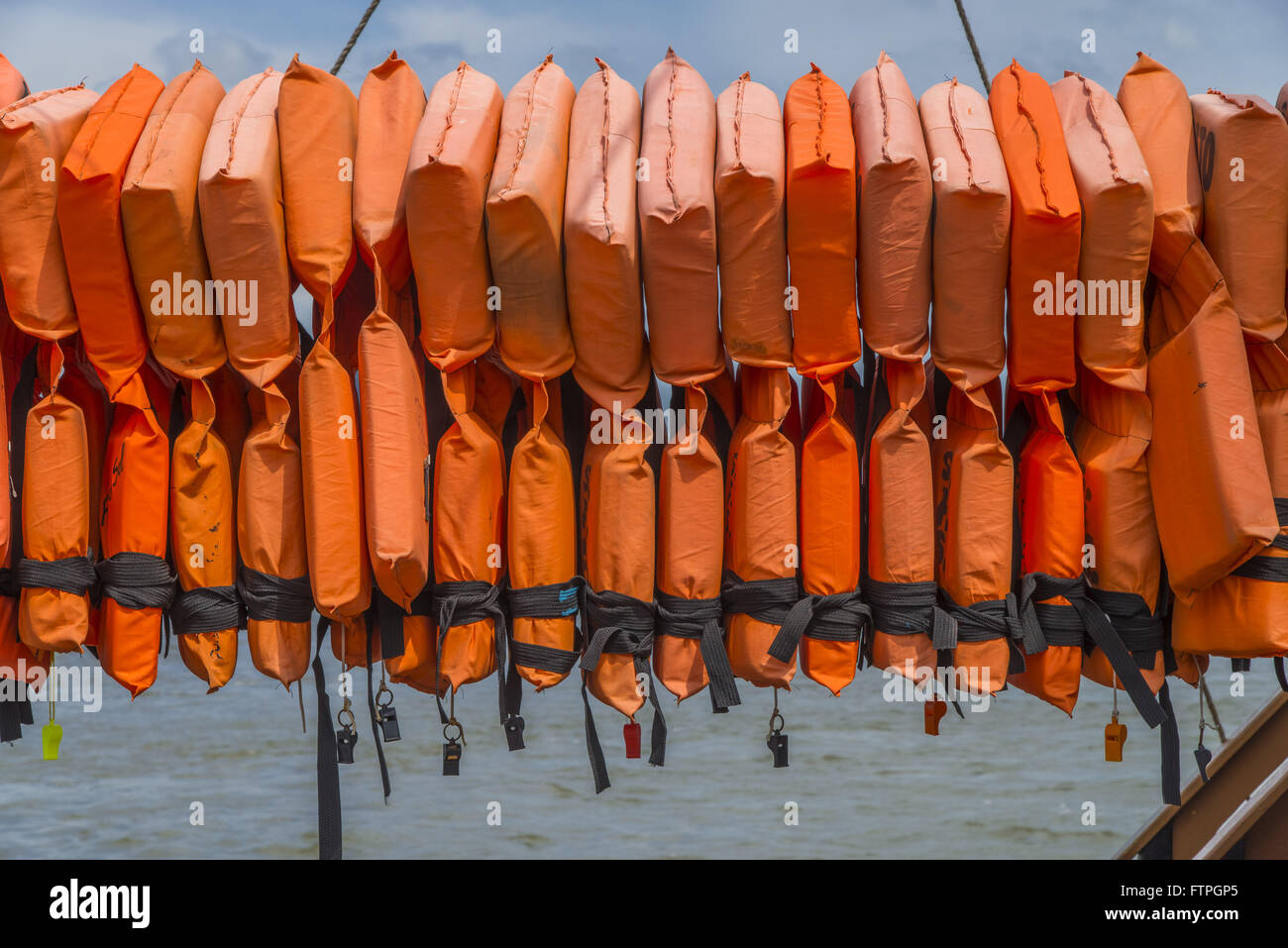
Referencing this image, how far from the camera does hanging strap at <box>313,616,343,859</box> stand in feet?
9.05

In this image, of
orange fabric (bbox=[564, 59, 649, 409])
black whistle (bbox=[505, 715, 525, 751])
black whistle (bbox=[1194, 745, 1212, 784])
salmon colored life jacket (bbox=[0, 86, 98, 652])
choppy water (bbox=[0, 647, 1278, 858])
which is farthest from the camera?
choppy water (bbox=[0, 647, 1278, 858])

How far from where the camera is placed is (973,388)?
2625 mm

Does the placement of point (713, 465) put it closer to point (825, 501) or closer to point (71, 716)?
point (825, 501)

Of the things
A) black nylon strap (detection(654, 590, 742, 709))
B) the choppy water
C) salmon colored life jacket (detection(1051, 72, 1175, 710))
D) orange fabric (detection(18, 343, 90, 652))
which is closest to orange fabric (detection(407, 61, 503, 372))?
black nylon strap (detection(654, 590, 742, 709))

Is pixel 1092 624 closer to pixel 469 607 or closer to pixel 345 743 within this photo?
pixel 469 607

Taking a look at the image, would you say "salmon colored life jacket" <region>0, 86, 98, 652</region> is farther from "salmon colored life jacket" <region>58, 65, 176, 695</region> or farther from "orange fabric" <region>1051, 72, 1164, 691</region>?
"orange fabric" <region>1051, 72, 1164, 691</region>

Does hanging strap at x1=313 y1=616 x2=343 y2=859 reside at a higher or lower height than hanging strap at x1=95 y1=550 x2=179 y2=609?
lower

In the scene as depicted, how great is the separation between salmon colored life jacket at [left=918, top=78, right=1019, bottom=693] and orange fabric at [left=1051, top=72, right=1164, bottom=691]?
18 cm

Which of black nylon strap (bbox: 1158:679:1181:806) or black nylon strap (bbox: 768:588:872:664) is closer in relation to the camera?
black nylon strap (bbox: 768:588:872:664)

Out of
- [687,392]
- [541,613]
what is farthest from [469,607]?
[687,392]

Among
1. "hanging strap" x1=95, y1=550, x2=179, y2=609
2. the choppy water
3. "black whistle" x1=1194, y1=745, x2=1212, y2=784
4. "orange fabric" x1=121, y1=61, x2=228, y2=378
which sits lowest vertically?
the choppy water

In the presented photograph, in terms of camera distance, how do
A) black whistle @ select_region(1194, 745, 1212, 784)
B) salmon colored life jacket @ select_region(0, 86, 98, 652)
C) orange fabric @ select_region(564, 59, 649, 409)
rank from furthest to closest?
black whistle @ select_region(1194, 745, 1212, 784), salmon colored life jacket @ select_region(0, 86, 98, 652), orange fabric @ select_region(564, 59, 649, 409)

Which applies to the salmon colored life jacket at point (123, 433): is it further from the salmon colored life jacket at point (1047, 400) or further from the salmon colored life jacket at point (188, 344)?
the salmon colored life jacket at point (1047, 400)

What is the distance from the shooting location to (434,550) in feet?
8.70
